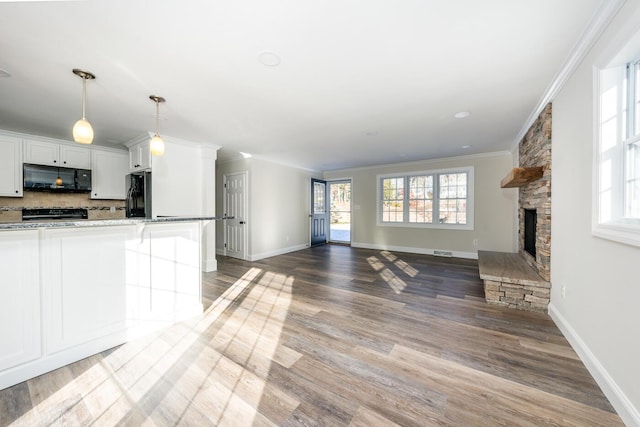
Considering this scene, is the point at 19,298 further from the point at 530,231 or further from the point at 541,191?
the point at 530,231

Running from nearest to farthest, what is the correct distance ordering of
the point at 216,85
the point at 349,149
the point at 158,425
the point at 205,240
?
the point at 158,425 < the point at 216,85 < the point at 205,240 < the point at 349,149

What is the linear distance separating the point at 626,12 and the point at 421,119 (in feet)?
6.35

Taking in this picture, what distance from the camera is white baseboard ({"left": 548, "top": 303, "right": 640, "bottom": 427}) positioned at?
4.34 ft

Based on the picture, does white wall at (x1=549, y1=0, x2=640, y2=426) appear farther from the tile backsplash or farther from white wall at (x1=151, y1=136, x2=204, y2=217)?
the tile backsplash

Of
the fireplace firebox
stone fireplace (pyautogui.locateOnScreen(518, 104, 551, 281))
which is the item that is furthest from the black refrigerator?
the fireplace firebox

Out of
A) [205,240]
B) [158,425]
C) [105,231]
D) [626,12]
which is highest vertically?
[626,12]

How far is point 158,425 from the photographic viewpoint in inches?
52.6

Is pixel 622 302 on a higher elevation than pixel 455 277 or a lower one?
higher

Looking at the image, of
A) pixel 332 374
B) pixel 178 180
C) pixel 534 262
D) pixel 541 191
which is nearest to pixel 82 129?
pixel 178 180

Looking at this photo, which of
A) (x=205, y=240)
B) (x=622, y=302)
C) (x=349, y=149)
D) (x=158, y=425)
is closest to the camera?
(x=158, y=425)

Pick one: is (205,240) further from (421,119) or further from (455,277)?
(455,277)

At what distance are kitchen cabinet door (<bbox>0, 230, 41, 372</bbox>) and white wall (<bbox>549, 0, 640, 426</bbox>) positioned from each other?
145 inches

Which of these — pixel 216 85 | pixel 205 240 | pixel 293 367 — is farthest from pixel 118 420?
pixel 205 240

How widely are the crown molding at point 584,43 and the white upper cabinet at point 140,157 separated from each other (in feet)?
16.6
